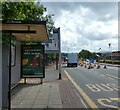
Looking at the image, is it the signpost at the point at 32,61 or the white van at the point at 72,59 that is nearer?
the signpost at the point at 32,61

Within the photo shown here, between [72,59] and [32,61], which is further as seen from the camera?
[72,59]

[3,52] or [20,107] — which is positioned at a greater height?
[3,52]

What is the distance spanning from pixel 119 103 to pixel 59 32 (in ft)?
45.3

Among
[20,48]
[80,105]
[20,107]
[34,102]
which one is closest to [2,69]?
[20,107]

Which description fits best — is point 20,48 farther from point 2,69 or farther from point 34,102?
point 2,69

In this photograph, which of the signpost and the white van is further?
the white van

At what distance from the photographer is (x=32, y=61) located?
728 inches

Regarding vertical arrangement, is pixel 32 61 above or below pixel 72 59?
below

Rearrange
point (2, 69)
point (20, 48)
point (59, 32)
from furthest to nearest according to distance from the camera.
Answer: point (59, 32) → point (20, 48) → point (2, 69)

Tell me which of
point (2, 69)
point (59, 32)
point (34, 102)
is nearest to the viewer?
point (2, 69)

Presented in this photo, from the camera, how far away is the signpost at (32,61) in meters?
18.3

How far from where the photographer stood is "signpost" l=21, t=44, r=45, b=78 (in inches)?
720

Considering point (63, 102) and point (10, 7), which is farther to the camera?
point (63, 102)

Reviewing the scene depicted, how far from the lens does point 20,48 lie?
59.9ft
